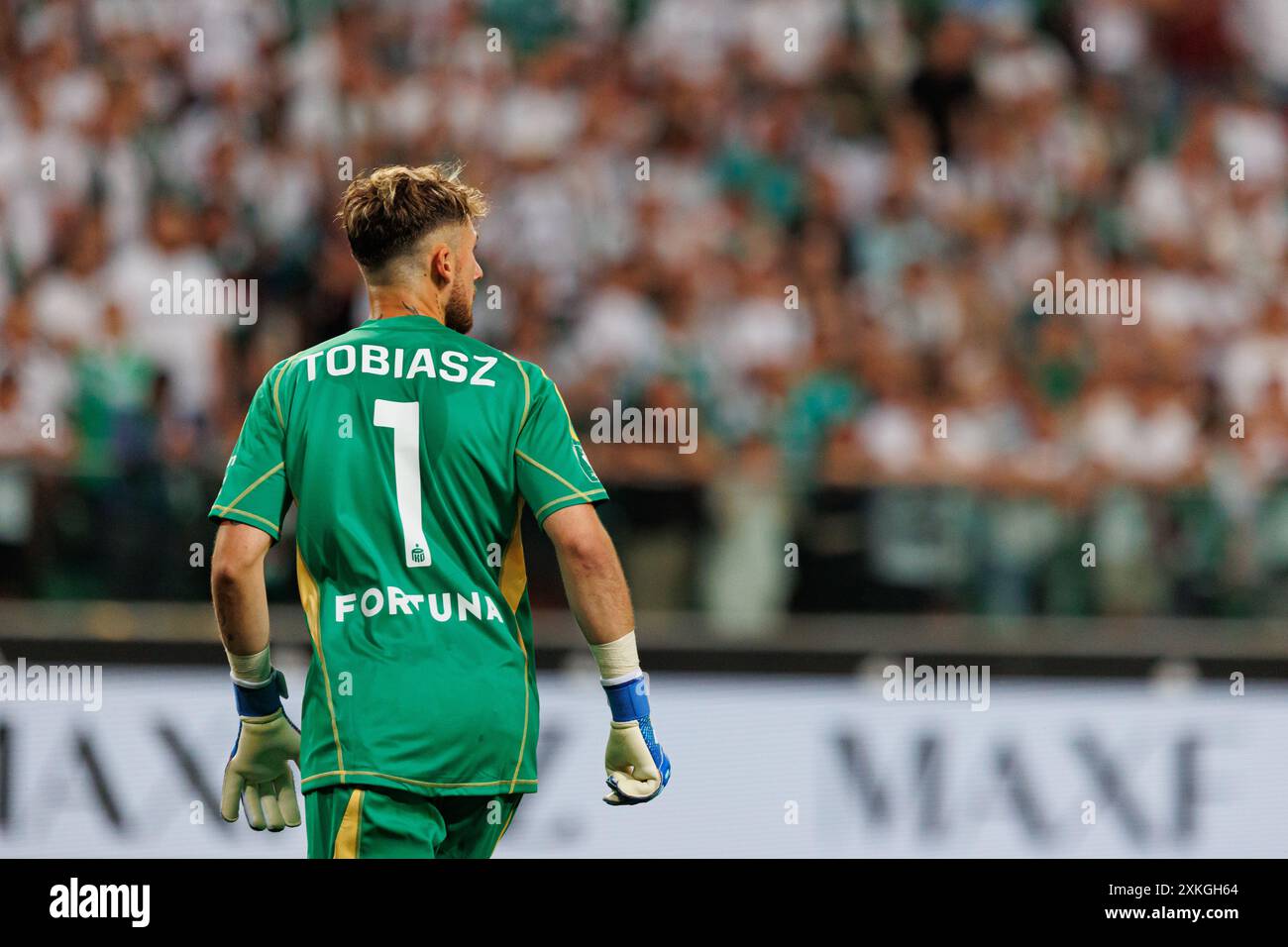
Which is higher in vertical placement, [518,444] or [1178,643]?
[518,444]

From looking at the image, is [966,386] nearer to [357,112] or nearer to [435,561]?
[357,112]

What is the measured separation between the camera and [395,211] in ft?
13.8

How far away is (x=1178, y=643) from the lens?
847 centimetres

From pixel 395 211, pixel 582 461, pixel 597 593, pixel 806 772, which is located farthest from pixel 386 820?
pixel 806 772

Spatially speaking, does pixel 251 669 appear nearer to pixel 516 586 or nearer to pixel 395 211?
pixel 516 586

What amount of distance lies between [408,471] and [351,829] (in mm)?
757

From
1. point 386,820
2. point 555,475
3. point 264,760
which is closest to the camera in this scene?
point 386,820

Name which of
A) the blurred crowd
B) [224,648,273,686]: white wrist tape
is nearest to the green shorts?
[224,648,273,686]: white wrist tape

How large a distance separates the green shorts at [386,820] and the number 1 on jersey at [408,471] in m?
0.50

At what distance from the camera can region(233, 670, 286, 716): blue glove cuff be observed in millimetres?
4309

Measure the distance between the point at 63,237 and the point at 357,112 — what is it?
1.73 meters

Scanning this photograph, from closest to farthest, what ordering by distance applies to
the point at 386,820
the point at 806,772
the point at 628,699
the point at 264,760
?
the point at 386,820, the point at 628,699, the point at 264,760, the point at 806,772

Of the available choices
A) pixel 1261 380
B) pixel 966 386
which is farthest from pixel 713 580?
pixel 1261 380

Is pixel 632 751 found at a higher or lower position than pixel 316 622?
lower
